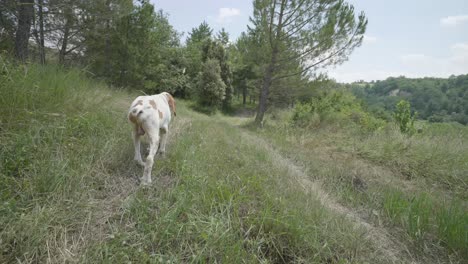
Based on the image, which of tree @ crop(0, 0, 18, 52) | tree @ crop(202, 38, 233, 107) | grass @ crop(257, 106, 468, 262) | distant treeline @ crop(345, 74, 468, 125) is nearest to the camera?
grass @ crop(257, 106, 468, 262)

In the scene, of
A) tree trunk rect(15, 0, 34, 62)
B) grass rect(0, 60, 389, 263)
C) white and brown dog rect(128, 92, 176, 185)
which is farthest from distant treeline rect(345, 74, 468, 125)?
tree trunk rect(15, 0, 34, 62)

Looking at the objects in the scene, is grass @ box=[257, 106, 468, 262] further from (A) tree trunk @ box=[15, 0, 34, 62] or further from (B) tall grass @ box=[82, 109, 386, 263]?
(A) tree trunk @ box=[15, 0, 34, 62]

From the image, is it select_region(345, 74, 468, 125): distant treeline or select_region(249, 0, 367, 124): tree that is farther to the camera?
select_region(345, 74, 468, 125): distant treeline

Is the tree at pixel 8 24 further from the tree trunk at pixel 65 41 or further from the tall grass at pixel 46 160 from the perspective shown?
the tall grass at pixel 46 160

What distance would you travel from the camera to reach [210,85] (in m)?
18.6

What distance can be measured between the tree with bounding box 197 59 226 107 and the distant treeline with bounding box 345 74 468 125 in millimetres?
16100

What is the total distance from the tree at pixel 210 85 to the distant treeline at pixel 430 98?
16.1 meters

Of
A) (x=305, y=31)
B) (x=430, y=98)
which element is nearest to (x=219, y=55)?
(x=305, y=31)

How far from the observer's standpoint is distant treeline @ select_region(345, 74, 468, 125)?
2408cm

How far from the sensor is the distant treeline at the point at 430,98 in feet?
79.0

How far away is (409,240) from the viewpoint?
204 centimetres

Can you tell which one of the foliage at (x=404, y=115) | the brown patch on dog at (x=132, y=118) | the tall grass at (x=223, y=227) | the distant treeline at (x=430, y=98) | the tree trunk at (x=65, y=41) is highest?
the distant treeline at (x=430, y=98)

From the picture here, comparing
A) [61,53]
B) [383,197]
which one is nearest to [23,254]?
[383,197]

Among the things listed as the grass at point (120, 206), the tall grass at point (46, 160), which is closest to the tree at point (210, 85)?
the tall grass at point (46, 160)
